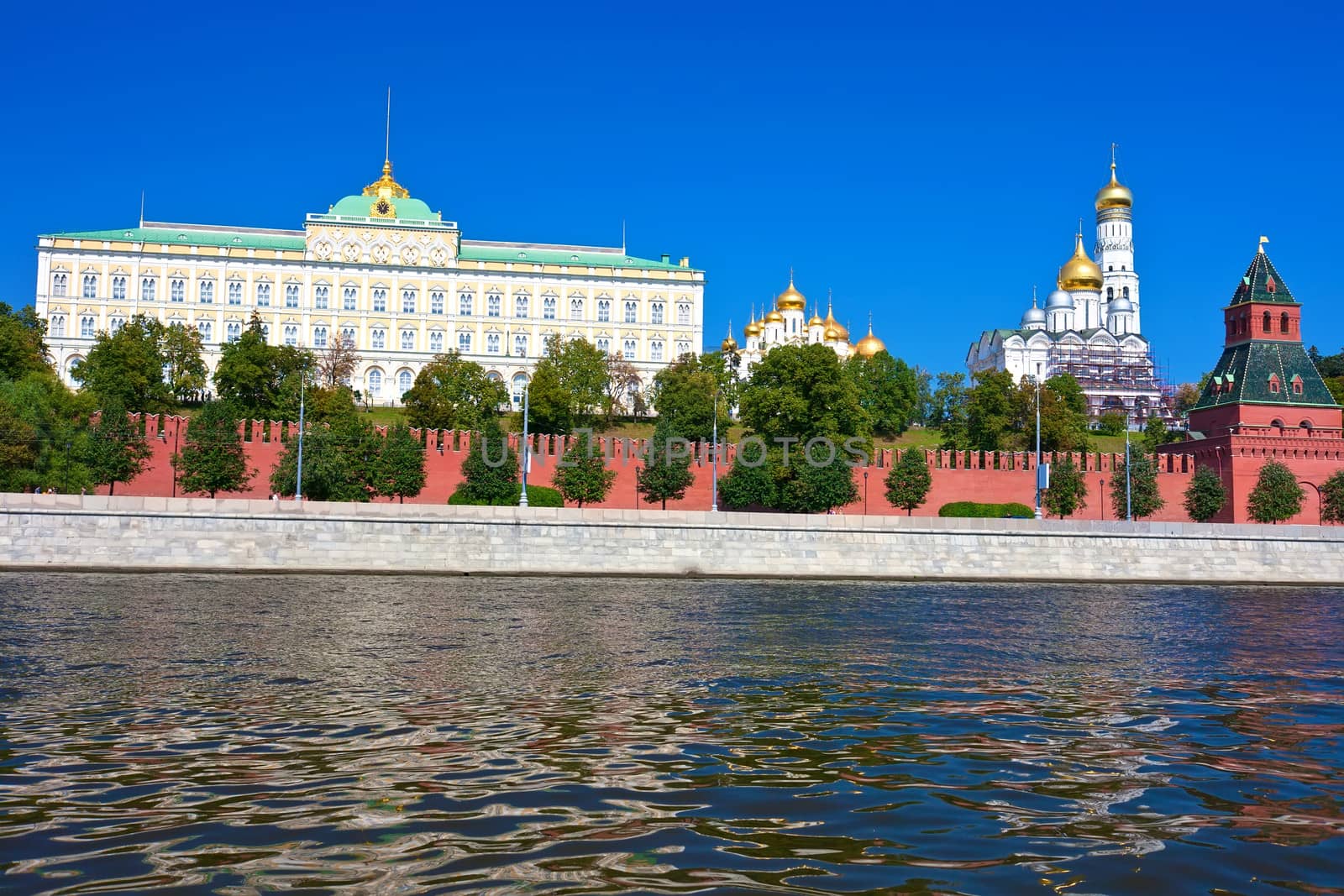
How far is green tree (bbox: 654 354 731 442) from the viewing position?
62125mm

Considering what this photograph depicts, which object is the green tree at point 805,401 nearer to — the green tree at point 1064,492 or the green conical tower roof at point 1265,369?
the green tree at point 1064,492

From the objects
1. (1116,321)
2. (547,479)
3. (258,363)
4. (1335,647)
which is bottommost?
(1335,647)

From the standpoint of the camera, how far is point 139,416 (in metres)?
45.1

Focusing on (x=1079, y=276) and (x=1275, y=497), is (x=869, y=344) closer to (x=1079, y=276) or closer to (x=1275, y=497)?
(x=1079, y=276)

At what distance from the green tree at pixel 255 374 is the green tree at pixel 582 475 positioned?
1743cm

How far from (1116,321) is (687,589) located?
7823cm

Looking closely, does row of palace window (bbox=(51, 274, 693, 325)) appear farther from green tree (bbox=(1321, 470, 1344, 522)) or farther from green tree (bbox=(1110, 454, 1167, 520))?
green tree (bbox=(1321, 470, 1344, 522))

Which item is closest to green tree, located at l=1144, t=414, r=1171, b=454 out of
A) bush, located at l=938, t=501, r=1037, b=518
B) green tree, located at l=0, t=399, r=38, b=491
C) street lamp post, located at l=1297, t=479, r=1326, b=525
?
street lamp post, located at l=1297, t=479, r=1326, b=525

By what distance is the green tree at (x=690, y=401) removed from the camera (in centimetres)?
6212

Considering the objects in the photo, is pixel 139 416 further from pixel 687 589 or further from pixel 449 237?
pixel 449 237

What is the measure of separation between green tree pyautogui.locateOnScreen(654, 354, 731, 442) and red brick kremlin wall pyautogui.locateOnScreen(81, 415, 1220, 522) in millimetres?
11001

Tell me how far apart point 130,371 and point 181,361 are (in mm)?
9100

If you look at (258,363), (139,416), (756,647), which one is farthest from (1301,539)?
(258,363)

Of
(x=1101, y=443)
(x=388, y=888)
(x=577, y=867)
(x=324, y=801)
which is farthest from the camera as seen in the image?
(x=1101, y=443)
